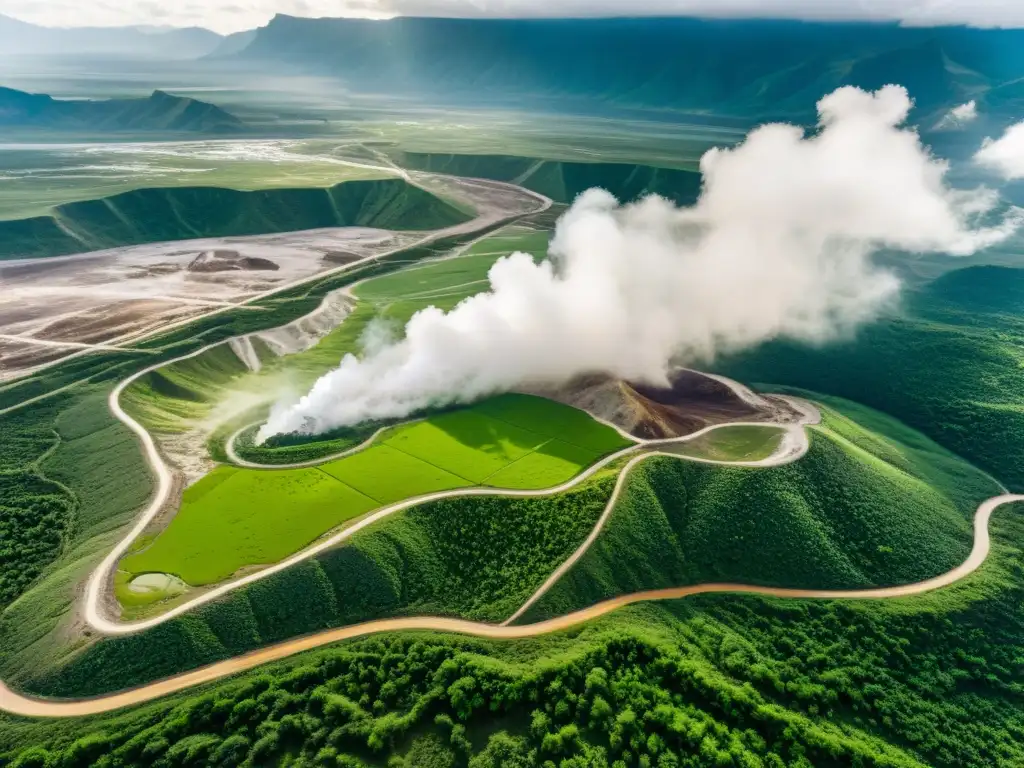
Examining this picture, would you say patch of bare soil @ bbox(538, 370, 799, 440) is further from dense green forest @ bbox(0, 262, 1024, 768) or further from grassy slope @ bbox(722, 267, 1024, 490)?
dense green forest @ bbox(0, 262, 1024, 768)

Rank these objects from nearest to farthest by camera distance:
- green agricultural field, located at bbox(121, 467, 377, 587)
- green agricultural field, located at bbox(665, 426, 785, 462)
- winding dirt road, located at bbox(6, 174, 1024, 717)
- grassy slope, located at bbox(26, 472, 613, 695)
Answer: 1. winding dirt road, located at bbox(6, 174, 1024, 717)
2. grassy slope, located at bbox(26, 472, 613, 695)
3. green agricultural field, located at bbox(121, 467, 377, 587)
4. green agricultural field, located at bbox(665, 426, 785, 462)

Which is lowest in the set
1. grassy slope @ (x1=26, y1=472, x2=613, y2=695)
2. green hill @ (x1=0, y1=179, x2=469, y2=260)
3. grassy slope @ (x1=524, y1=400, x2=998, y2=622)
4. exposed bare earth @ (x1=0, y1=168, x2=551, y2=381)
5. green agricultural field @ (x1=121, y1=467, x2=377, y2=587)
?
grassy slope @ (x1=524, y1=400, x2=998, y2=622)

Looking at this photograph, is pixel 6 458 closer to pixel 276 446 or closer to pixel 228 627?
pixel 276 446

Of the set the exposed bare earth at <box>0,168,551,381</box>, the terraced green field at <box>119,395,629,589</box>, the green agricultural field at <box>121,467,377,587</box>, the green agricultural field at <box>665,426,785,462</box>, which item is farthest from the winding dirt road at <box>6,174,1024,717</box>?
the exposed bare earth at <box>0,168,551,381</box>

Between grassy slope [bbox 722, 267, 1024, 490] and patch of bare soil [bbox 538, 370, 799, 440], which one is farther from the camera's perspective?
grassy slope [bbox 722, 267, 1024, 490]

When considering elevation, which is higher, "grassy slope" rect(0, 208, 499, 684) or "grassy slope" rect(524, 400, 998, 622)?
"grassy slope" rect(0, 208, 499, 684)

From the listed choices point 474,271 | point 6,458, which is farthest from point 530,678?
point 474,271

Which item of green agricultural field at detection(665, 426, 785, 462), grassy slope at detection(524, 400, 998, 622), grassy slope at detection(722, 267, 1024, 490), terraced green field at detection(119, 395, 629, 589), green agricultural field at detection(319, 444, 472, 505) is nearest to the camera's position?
terraced green field at detection(119, 395, 629, 589)
